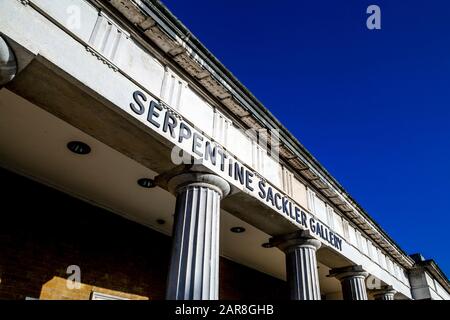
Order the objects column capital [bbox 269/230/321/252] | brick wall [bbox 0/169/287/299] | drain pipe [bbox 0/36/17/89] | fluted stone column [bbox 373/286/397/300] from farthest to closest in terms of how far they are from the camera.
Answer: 1. fluted stone column [bbox 373/286/397/300]
2. column capital [bbox 269/230/321/252]
3. brick wall [bbox 0/169/287/299]
4. drain pipe [bbox 0/36/17/89]

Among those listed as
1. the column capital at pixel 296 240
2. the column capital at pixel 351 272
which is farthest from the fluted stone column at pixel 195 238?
the column capital at pixel 351 272

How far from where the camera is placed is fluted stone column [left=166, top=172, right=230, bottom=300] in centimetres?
470

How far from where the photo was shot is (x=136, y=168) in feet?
22.5

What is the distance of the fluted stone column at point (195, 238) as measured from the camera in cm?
470

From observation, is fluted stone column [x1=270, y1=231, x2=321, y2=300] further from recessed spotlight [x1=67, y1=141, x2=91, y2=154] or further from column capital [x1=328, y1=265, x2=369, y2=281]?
recessed spotlight [x1=67, y1=141, x2=91, y2=154]

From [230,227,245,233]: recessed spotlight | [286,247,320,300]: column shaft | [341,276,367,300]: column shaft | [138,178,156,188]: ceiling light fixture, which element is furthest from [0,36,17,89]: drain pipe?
[341,276,367,300]: column shaft

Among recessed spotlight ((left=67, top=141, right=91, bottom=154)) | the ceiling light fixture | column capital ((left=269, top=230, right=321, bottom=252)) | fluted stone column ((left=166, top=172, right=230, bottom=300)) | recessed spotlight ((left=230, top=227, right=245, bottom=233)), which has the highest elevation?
recessed spotlight ((left=67, top=141, right=91, bottom=154))

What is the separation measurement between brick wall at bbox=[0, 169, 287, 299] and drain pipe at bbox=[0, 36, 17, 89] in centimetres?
381

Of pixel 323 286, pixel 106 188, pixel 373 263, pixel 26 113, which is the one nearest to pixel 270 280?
pixel 323 286

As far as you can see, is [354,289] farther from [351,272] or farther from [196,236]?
[196,236]

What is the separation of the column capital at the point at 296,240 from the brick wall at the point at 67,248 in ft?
11.6

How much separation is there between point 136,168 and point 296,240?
4092 mm

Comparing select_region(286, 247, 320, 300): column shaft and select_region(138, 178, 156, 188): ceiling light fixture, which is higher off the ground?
select_region(138, 178, 156, 188): ceiling light fixture

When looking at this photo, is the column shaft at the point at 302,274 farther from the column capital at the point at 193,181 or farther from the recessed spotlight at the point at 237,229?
the column capital at the point at 193,181
